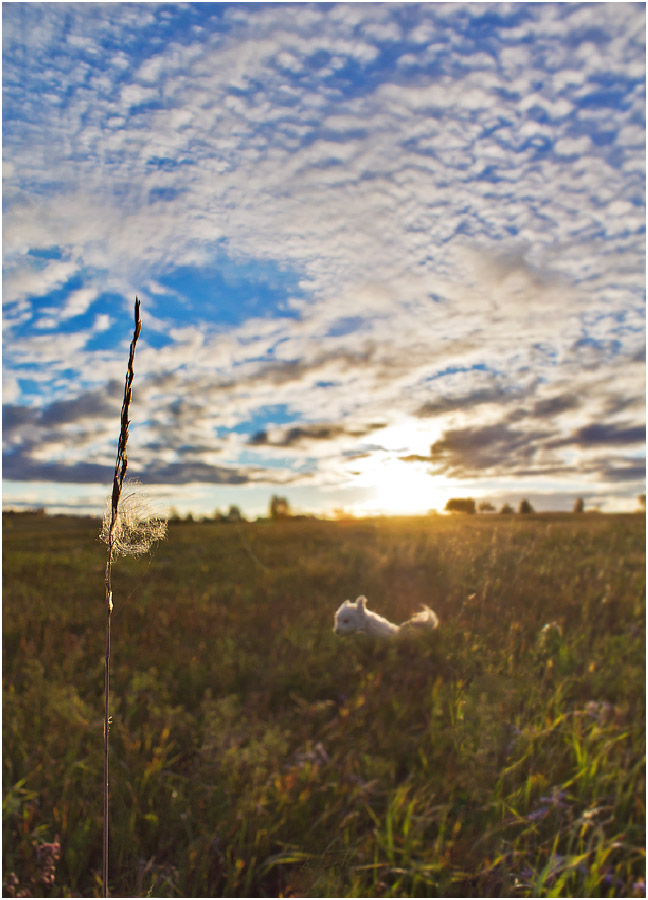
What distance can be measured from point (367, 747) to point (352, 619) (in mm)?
1709

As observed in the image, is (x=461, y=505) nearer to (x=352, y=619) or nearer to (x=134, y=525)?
(x=352, y=619)

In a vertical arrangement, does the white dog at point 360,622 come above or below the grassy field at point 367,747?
above

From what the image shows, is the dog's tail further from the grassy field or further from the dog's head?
the dog's head

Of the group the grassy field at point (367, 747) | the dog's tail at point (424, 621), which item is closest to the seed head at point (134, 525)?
the grassy field at point (367, 747)

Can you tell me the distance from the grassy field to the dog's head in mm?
622

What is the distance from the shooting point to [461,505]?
9.68 feet

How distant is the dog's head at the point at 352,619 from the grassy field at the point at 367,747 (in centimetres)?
62

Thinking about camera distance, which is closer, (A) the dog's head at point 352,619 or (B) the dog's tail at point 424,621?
(A) the dog's head at point 352,619

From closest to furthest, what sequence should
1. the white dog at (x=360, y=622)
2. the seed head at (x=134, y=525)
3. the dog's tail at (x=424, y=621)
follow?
the seed head at (x=134, y=525) → the white dog at (x=360, y=622) → the dog's tail at (x=424, y=621)

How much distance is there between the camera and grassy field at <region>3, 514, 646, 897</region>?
2404mm

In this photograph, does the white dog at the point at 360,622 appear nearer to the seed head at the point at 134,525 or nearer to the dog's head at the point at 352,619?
the dog's head at the point at 352,619

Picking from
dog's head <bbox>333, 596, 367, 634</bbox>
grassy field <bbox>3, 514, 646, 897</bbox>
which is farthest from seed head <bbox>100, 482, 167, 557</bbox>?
dog's head <bbox>333, 596, 367, 634</bbox>

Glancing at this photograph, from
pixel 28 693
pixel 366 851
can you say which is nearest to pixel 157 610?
pixel 28 693

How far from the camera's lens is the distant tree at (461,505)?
9.20 feet
